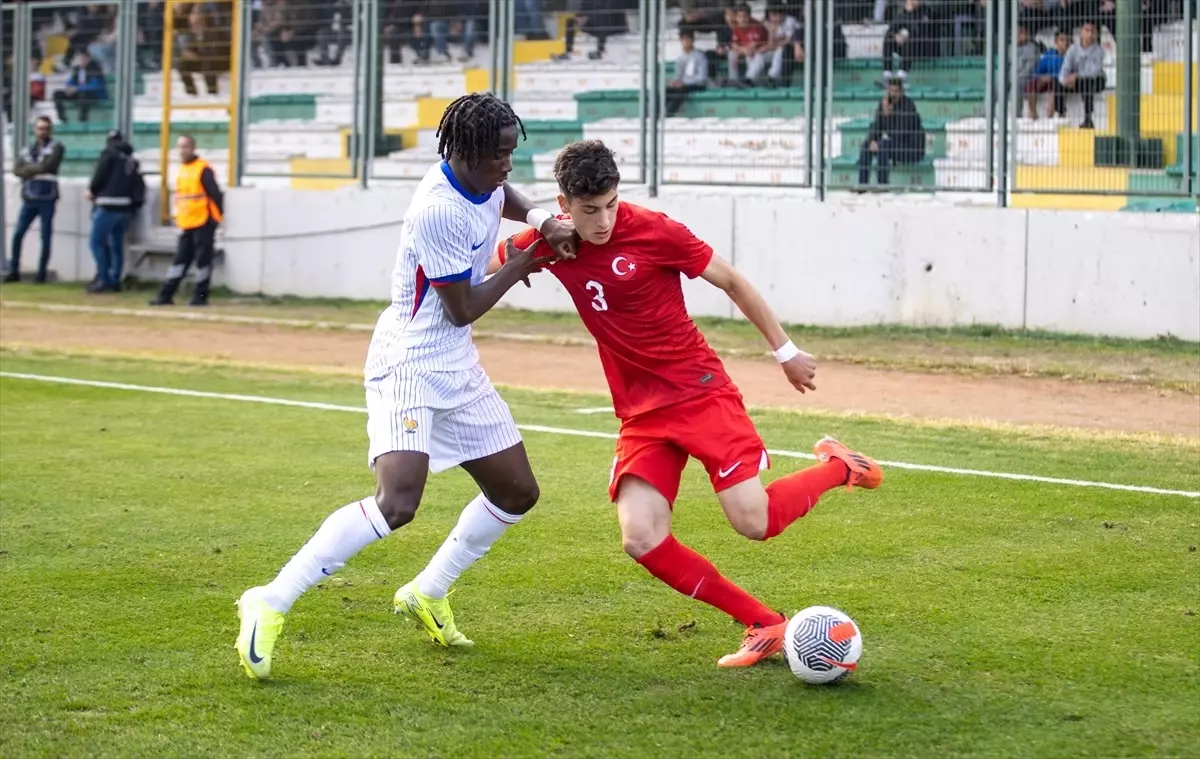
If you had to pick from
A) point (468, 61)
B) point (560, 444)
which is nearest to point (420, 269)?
point (560, 444)

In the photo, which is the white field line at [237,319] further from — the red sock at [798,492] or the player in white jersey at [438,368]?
the player in white jersey at [438,368]

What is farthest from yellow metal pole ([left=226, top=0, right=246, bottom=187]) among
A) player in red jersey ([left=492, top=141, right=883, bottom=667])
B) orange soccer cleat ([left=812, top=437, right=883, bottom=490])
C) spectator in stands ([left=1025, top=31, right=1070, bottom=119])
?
orange soccer cleat ([left=812, top=437, right=883, bottom=490])

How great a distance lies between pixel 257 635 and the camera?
16.7 ft

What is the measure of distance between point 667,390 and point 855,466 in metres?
0.83

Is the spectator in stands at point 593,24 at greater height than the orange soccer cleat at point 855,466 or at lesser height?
greater

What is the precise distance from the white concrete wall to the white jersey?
33.7ft

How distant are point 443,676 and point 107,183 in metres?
17.2

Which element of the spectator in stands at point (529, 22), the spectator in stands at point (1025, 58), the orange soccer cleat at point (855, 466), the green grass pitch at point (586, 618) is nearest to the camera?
the green grass pitch at point (586, 618)

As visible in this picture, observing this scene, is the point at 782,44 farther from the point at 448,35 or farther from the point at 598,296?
the point at 598,296

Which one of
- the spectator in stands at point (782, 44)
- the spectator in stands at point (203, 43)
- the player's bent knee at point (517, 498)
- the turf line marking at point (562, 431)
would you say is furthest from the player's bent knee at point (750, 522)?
the spectator in stands at point (203, 43)

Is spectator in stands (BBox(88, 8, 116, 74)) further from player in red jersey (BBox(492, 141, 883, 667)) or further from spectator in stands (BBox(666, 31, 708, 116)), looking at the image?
player in red jersey (BBox(492, 141, 883, 667))

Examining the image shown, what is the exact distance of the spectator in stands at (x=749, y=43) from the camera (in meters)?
16.7

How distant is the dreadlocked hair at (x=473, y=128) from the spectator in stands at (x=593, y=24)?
13227 mm

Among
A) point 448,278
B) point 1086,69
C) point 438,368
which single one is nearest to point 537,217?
point 448,278
